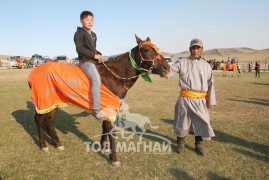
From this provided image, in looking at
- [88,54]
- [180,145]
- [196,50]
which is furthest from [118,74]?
[180,145]

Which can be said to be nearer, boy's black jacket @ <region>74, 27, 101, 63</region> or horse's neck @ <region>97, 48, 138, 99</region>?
boy's black jacket @ <region>74, 27, 101, 63</region>

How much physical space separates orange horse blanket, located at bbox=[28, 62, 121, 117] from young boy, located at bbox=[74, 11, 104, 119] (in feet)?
0.47

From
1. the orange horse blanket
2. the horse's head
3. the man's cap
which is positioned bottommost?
the orange horse blanket

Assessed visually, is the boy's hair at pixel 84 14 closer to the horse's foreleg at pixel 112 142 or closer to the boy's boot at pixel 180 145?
the horse's foreleg at pixel 112 142

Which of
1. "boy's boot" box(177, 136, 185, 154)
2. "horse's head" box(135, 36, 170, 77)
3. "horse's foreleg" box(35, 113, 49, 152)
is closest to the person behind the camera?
"horse's head" box(135, 36, 170, 77)

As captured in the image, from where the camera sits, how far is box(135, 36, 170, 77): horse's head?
477cm

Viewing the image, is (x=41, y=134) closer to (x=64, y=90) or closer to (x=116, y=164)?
(x=64, y=90)

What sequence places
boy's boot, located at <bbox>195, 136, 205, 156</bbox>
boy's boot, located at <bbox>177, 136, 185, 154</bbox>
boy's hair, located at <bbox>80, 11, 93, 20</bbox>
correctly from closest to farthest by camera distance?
1. boy's hair, located at <bbox>80, 11, 93, 20</bbox>
2. boy's boot, located at <bbox>195, 136, 205, 156</bbox>
3. boy's boot, located at <bbox>177, 136, 185, 154</bbox>

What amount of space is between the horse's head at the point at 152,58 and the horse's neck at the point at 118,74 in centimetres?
37

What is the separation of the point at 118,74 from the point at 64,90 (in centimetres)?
120

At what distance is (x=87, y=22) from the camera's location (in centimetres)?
502

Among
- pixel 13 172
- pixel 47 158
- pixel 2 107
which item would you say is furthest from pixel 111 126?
pixel 2 107

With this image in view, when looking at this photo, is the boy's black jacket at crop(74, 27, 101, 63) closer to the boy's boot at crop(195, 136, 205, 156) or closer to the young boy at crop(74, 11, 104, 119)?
the young boy at crop(74, 11, 104, 119)

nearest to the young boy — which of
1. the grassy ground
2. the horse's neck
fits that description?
the horse's neck
